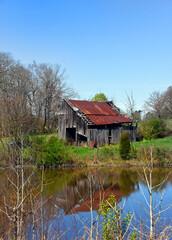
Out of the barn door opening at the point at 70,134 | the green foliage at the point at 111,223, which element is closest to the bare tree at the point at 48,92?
the barn door opening at the point at 70,134

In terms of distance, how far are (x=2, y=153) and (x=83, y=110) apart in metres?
9.89

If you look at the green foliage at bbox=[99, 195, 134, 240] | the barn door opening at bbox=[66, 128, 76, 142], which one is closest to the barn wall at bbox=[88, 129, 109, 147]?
the barn door opening at bbox=[66, 128, 76, 142]

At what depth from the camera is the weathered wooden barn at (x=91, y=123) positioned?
93.2 ft

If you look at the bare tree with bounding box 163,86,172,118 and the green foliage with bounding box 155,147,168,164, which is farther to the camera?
the bare tree with bounding box 163,86,172,118

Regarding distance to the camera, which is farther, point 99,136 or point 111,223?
point 99,136

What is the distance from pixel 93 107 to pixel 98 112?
1093mm

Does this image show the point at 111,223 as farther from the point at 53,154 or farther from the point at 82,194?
the point at 53,154

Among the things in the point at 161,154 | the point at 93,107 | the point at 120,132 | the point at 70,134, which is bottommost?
the point at 161,154

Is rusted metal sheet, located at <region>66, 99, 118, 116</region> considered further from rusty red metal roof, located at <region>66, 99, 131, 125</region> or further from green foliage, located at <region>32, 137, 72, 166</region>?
green foliage, located at <region>32, 137, 72, 166</region>

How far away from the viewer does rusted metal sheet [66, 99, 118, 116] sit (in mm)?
30266

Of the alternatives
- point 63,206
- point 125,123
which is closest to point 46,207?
point 63,206

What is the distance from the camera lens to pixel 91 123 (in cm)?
2798

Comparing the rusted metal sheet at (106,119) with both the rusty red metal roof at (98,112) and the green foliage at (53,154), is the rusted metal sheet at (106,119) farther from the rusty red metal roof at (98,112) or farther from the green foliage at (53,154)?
the green foliage at (53,154)

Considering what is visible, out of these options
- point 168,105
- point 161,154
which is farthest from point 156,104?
point 161,154
